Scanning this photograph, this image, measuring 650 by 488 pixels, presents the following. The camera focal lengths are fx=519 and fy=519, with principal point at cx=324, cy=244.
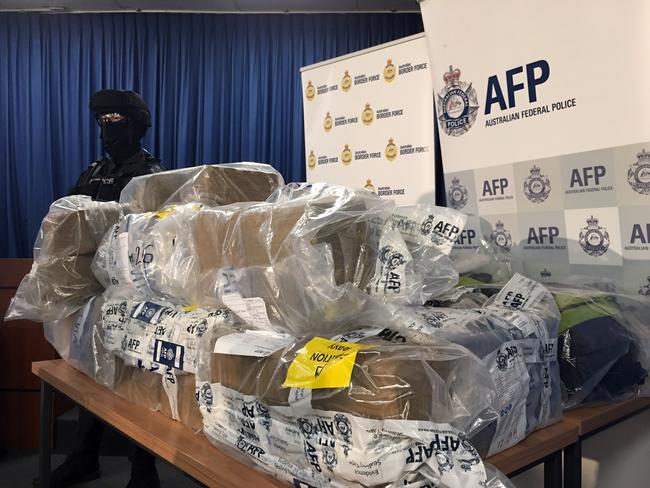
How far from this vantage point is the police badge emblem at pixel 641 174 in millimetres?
1304

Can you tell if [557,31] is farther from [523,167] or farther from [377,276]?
[377,276]

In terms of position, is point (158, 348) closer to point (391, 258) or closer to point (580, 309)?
point (391, 258)

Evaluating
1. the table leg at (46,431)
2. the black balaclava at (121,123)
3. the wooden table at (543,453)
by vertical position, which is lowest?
the table leg at (46,431)

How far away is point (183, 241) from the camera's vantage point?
1.04 metres

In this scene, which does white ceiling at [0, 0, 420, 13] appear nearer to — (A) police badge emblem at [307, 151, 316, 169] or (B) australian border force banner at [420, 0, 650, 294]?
(A) police badge emblem at [307, 151, 316, 169]

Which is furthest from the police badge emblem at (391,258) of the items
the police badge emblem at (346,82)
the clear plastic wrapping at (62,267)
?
the police badge emblem at (346,82)

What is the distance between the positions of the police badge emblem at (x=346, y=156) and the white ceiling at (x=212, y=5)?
1598mm

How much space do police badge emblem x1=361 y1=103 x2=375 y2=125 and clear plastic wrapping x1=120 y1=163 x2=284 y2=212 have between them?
1.34m

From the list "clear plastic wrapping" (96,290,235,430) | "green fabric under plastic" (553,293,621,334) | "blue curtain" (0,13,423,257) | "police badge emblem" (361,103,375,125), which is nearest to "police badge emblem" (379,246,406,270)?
"clear plastic wrapping" (96,290,235,430)

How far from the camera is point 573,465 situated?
0.92 metres

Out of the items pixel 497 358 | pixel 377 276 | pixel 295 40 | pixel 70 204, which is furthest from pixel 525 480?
pixel 295 40

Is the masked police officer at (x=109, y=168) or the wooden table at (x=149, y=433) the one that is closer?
the wooden table at (x=149, y=433)

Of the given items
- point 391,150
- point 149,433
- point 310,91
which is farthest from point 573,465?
point 310,91

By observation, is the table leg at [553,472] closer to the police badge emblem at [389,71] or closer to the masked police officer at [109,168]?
the masked police officer at [109,168]
